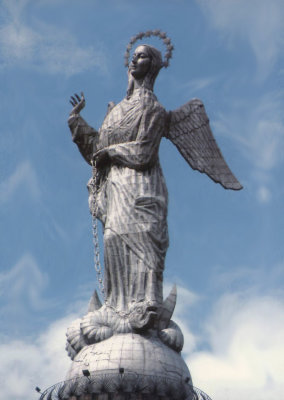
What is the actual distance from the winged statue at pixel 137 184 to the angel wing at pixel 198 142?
0.03 metres

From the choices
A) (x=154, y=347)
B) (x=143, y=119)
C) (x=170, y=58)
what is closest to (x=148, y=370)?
(x=154, y=347)

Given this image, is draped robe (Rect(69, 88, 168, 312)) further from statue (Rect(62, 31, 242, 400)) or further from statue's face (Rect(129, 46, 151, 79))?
statue's face (Rect(129, 46, 151, 79))

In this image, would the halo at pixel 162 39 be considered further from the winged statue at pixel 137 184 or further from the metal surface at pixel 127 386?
the metal surface at pixel 127 386

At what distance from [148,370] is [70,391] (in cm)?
187

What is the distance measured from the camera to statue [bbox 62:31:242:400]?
23.4m

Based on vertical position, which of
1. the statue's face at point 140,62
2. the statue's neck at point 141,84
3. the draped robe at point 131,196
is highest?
the statue's face at point 140,62

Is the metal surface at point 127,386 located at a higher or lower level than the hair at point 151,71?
lower

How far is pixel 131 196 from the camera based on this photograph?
24.5 m

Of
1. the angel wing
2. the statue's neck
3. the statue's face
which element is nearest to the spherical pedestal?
the angel wing

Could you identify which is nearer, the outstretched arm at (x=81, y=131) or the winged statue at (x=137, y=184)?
the winged statue at (x=137, y=184)

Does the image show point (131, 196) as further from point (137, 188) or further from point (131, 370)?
point (131, 370)

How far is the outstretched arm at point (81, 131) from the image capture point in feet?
85.2

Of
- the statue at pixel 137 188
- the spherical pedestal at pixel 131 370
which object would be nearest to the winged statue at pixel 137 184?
the statue at pixel 137 188

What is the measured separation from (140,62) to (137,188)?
3661 mm
